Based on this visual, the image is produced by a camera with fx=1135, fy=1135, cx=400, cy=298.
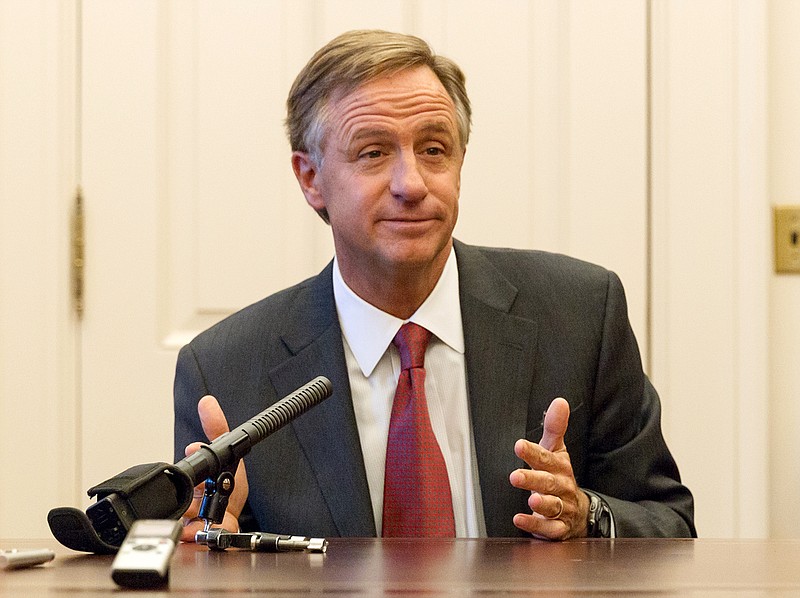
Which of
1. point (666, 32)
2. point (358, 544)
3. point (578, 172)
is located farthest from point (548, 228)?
point (358, 544)

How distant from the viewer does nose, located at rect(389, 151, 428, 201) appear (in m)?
1.56

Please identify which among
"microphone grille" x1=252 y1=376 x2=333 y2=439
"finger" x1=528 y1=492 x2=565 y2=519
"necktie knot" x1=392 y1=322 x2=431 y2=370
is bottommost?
"finger" x1=528 y1=492 x2=565 y2=519

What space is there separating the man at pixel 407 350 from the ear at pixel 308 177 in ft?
0.03

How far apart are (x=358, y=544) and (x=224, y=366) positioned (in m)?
0.66

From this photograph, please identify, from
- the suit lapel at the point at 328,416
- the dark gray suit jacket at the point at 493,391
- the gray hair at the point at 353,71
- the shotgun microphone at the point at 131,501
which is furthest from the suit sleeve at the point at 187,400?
the shotgun microphone at the point at 131,501

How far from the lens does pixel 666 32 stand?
2168mm

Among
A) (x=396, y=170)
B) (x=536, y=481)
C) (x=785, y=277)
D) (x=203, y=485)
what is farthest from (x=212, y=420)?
(x=785, y=277)

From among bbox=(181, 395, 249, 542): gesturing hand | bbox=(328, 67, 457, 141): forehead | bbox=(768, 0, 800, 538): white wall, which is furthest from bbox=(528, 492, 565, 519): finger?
bbox=(768, 0, 800, 538): white wall

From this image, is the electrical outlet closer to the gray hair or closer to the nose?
the gray hair

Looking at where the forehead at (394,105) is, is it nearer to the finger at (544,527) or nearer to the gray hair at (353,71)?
the gray hair at (353,71)

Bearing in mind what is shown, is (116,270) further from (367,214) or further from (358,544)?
(358,544)

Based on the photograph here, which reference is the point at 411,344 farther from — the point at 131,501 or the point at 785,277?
the point at 785,277

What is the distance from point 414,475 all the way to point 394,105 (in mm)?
521

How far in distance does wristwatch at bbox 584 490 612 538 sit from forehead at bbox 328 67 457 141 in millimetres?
580
